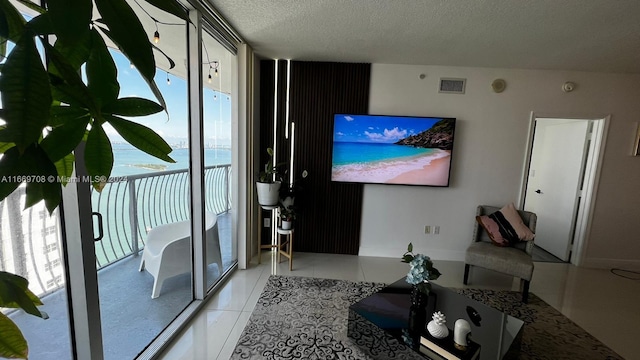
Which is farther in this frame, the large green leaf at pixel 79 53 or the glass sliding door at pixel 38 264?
the glass sliding door at pixel 38 264

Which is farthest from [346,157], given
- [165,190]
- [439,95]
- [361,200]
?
[165,190]

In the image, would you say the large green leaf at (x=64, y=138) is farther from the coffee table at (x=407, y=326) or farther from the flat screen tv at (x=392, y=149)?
the flat screen tv at (x=392, y=149)

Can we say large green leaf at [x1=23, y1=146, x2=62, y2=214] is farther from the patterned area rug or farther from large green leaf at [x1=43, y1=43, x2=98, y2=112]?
the patterned area rug

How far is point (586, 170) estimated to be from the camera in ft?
11.0

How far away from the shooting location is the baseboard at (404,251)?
347 centimetres

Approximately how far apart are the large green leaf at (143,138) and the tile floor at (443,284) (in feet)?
6.04

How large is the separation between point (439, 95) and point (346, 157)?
1446 mm

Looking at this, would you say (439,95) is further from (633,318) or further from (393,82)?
(633,318)

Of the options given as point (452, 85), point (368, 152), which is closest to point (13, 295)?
point (368, 152)

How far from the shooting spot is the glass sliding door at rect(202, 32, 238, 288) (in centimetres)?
242

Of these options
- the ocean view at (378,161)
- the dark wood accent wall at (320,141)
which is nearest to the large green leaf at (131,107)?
the dark wood accent wall at (320,141)

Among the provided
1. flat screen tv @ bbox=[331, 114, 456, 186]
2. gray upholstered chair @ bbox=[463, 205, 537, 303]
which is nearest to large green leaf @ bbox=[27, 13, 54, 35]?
flat screen tv @ bbox=[331, 114, 456, 186]

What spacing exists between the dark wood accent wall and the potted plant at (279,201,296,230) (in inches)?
6.8

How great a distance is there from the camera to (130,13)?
370mm
